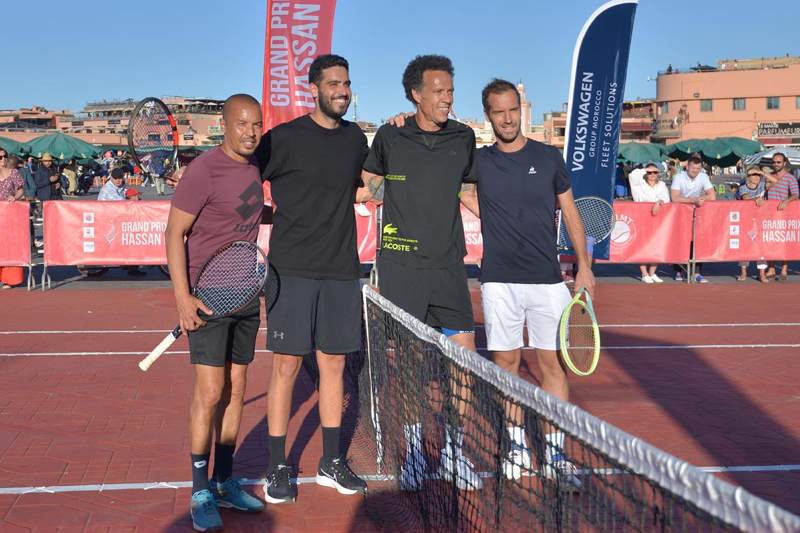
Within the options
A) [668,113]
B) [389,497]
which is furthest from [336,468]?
[668,113]

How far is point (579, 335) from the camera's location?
6.39 m

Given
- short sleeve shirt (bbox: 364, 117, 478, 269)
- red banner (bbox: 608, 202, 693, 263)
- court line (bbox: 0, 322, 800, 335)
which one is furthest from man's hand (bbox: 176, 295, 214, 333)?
red banner (bbox: 608, 202, 693, 263)

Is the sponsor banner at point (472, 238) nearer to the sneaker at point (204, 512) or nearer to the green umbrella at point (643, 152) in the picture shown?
the sneaker at point (204, 512)

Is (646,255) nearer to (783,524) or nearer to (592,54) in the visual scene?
(592,54)

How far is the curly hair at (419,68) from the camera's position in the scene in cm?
502

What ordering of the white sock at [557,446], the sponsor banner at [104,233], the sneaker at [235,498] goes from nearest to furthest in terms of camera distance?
the white sock at [557,446]
the sneaker at [235,498]
the sponsor banner at [104,233]

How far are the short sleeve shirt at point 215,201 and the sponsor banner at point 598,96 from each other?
30.1ft

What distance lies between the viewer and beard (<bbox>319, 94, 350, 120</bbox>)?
4789mm

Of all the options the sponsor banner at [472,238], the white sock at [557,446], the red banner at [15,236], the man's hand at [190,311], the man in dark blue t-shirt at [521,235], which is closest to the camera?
the white sock at [557,446]

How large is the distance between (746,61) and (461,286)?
13745 cm

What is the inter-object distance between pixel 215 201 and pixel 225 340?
2.36 feet

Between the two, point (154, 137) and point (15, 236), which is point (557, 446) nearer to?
point (154, 137)

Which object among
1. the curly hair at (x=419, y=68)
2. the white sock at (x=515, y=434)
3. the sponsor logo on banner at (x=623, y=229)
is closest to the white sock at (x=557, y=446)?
the white sock at (x=515, y=434)

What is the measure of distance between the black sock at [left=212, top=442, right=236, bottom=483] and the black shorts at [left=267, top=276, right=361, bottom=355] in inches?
23.8
